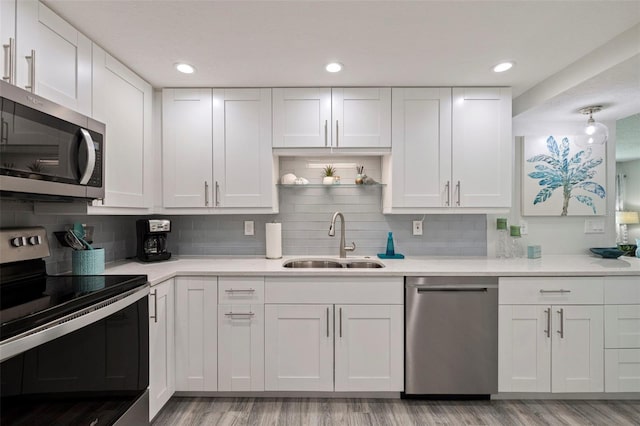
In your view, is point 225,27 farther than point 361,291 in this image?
No

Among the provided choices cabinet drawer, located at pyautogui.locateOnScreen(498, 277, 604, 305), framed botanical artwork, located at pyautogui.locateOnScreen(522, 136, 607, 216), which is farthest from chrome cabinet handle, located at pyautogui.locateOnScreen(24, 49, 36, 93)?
framed botanical artwork, located at pyautogui.locateOnScreen(522, 136, 607, 216)

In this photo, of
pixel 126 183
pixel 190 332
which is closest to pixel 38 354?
pixel 190 332

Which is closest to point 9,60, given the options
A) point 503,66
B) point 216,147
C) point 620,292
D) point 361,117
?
point 216,147

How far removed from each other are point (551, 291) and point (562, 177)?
4.17ft

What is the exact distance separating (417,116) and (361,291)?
1401 mm

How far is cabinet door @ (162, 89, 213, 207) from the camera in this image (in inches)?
96.5

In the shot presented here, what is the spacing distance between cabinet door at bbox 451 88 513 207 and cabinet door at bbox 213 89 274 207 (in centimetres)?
147

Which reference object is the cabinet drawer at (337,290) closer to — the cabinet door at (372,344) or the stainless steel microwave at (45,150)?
the cabinet door at (372,344)

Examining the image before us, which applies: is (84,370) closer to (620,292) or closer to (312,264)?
(312,264)

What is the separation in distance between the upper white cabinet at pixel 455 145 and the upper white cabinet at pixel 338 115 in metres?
0.12

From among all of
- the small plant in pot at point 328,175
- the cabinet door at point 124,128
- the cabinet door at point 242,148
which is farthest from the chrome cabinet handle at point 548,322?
the cabinet door at point 124,128

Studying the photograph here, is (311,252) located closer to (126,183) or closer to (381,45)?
(126,183)

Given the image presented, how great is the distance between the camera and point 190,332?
7.03 ft

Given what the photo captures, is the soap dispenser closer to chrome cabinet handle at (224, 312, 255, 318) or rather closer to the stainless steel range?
chrome cabinet handle at (224, 312, 255, 318)
